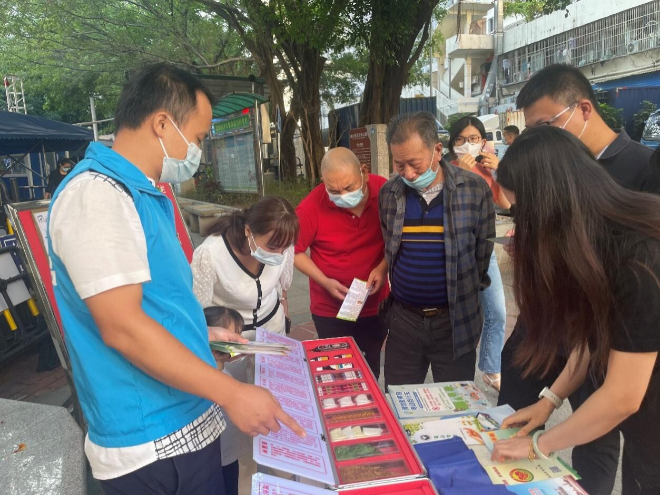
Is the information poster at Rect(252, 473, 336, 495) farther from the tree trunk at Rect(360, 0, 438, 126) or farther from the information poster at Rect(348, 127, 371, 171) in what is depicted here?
the tree trunk at Rect(360, 0, 438, 126)

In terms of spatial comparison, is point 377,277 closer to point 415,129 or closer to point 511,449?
point 415,129

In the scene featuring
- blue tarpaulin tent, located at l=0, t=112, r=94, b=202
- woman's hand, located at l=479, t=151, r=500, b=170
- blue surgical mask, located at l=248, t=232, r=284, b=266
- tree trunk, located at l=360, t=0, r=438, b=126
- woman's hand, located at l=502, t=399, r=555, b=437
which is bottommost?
woman's hand, located at l=502, t=399, r=555, b=437

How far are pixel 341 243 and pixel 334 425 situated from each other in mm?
1262

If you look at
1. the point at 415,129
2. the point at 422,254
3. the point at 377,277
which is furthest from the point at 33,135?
the point at 422,254

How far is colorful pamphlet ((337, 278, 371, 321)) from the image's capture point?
2.21m

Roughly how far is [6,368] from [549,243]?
4.31 m

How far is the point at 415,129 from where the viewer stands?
2.08 m

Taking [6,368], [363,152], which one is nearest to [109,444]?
[6,368]

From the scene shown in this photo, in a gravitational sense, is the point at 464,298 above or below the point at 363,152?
below

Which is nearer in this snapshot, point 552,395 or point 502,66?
point 552,395

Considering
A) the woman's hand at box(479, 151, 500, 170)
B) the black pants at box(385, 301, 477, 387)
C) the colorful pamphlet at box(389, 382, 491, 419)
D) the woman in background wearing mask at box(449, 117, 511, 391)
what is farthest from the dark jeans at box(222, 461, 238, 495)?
the woman's hand at box(479, 151, 500, 170)

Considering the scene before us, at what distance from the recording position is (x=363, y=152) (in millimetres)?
6801

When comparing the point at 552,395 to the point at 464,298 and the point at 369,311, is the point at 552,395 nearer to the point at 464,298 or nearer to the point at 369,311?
the point at 464,298

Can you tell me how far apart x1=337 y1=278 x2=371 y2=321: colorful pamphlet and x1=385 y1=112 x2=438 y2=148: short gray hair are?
2.30ft
